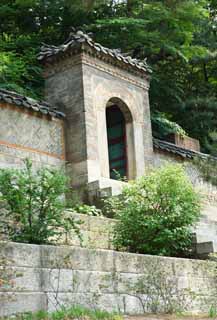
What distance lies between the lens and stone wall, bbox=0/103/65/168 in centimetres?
1292

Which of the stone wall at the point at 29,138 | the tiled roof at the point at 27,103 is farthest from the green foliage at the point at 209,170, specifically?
the tiled roof at the point at 27,103

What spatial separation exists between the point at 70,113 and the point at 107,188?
9.23 feet

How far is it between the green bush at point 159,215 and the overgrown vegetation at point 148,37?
301 inches

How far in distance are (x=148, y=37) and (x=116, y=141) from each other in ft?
18.5

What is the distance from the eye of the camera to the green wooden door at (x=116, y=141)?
16.1 meters

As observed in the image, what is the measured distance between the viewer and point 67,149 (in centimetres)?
1448

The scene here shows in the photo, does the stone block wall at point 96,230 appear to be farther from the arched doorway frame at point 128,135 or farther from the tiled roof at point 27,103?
the arched doorway frame at point 128,135

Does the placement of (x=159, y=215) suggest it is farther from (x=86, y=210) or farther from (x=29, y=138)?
(x=29, y=138)

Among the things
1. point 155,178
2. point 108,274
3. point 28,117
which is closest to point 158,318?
point 108,274

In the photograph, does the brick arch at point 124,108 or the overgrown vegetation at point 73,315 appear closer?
the overgrown vegetation at point 73,315

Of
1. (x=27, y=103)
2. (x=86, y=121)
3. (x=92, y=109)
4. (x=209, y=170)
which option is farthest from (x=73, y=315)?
(x=92, y=109)

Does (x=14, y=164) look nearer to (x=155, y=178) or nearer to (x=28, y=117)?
(x=28, y=117)

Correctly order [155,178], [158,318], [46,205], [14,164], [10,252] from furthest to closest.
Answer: [14,164] < [155,178] < [46,205] < [158,318] < [10,252]

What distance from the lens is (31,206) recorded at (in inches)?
300
